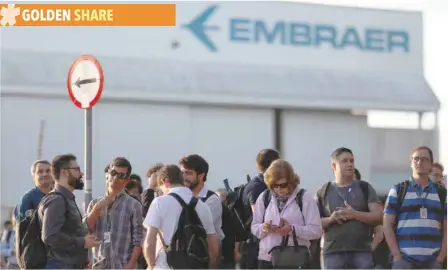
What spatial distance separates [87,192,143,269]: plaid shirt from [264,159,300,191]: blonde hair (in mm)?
1566

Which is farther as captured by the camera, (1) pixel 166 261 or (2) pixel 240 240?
(2) pixel 240 240

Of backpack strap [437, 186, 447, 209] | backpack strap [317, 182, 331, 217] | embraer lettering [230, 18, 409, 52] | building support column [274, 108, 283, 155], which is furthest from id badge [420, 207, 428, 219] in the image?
embraer lettering [230, 18, 409, 52]

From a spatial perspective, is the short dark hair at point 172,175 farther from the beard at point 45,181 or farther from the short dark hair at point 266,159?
the beard at point 45,181

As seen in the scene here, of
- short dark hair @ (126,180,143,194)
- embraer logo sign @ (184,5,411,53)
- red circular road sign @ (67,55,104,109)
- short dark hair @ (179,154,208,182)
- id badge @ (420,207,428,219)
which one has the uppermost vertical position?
embraer logo sign @ (184,5,411,53)

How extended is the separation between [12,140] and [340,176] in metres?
15.8

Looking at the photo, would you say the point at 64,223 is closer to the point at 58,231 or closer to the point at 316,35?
the point at 58,231

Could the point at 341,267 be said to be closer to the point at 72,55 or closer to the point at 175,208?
the point at 175,208

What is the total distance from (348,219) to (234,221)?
3.56 feet

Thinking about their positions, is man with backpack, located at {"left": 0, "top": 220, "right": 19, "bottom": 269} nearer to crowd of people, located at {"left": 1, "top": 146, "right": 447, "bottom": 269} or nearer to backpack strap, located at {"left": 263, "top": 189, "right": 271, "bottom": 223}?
crowd of people, located at {"left": 1, "top": 146, "right": 447, "bottom": 269}

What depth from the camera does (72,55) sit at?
27.8 meters

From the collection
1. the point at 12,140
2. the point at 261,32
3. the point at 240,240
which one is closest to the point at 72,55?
the point at 12,140

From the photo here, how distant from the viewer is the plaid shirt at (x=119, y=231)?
12188mm

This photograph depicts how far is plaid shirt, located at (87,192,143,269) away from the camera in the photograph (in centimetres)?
1219

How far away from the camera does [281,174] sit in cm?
1130
